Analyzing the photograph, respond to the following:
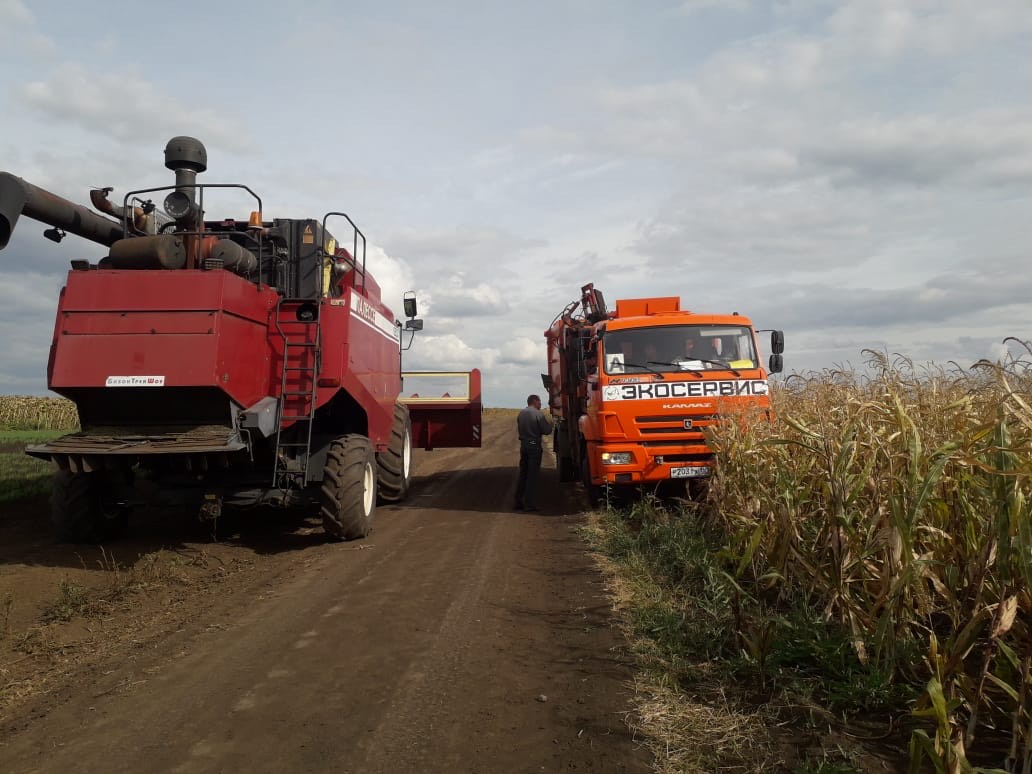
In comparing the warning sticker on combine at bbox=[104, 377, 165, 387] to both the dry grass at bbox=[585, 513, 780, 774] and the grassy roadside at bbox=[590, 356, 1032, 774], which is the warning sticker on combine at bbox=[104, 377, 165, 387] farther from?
the dry grass at bbox=[585, 513, 780, 774]

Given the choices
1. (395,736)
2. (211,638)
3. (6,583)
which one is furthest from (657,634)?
(6,583)

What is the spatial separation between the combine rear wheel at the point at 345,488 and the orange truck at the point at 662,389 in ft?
9.87

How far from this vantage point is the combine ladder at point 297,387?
23.1ft

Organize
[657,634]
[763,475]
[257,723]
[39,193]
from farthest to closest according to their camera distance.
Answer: [39,193]
[763,475]
[657,634]
[257,723]

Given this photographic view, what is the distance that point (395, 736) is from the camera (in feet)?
10.4

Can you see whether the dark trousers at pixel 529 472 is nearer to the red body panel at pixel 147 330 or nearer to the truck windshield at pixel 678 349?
the truck windshield at pixel 678 349

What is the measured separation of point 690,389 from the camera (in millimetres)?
8547

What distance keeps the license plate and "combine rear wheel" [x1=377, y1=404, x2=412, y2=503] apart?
13.4ft

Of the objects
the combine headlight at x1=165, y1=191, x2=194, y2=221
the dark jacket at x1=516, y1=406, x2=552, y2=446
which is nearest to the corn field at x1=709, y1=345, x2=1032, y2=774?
the dark jacket at x1=516, y1=406, x2=552, y2=446

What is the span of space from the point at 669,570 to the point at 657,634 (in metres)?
1.55

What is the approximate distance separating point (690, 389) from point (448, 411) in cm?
573

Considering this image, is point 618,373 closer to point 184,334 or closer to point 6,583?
point 184,334

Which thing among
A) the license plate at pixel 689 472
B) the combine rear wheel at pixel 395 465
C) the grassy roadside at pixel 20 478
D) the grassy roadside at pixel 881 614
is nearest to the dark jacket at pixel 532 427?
the combine rear wheel at pixel 395 465

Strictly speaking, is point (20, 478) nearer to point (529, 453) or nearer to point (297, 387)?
point (297, 387)
